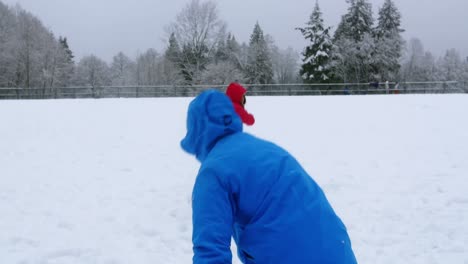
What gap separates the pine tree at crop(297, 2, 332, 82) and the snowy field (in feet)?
98.1

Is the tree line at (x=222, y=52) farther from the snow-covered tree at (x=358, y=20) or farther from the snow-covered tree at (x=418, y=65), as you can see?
the snow-covered tree at (x=418, y=65)

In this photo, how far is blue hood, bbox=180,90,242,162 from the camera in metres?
1.75

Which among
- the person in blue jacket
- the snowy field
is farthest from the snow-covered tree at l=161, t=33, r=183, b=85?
the person in blue jacket

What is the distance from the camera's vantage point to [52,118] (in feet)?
55.4

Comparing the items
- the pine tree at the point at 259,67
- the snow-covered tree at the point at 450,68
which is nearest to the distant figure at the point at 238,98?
the pine tree at the point at 259,67

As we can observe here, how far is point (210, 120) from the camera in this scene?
5.75ft

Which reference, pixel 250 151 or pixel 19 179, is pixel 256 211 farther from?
pixel 19 179

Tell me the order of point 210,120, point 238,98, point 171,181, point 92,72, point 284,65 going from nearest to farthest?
1. point 210,120
2. point 238,98
3. point 171,181
4. point 92,72
5. point 284,65

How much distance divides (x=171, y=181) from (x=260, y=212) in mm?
7437

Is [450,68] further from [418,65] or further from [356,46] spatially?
[356,46]

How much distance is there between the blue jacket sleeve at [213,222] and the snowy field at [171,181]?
3.72 meters

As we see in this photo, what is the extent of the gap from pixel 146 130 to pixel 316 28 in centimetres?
3595

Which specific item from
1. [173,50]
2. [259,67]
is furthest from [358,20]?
[173,50]

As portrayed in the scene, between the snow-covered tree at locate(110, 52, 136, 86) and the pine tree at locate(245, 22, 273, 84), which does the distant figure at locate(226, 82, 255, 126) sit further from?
the snow-covered tree at locate(110, 52, 136, 86)
